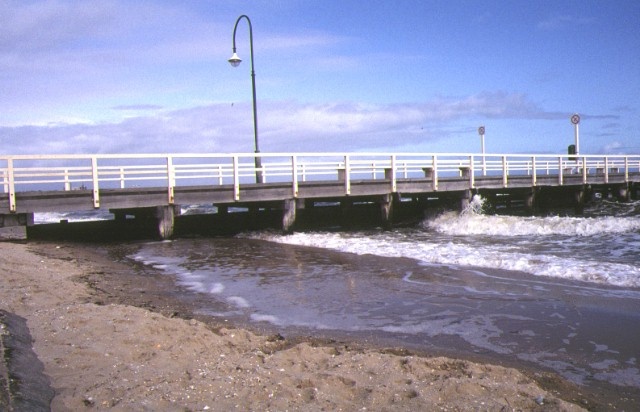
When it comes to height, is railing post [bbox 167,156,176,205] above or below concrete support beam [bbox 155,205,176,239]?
above

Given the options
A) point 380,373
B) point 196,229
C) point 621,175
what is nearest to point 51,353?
point 380,373

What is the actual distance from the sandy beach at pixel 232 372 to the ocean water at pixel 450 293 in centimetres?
66

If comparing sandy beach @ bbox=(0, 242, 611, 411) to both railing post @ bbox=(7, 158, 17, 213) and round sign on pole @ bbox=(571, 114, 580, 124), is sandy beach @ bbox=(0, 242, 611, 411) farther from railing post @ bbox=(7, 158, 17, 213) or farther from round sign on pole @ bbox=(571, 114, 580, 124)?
round sign on pole @ bbox=(571, 114, 580, 124)

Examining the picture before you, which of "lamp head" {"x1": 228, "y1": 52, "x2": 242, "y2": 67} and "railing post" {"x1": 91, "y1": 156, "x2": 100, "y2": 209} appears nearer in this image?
"railing post" {"x1": 91, "y1": 156, "x2": 100, "y2": 209}

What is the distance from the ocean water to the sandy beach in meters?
0.66

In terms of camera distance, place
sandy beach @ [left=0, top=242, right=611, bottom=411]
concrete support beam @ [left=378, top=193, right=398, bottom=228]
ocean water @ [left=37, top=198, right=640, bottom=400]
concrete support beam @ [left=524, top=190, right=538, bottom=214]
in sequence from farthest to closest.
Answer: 1. concrete support beam @ [left=524, top=190, right=538, bottom=214]
2. concrete support beam @ [left=378, top=193, right=398, bottom=228]
3. ocean water @ [left=37, top=198, right=640, bottom=400]
4. sandy beach @ [left=0, top=242, right=611, bottom=411]

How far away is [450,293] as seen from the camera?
7.83 m

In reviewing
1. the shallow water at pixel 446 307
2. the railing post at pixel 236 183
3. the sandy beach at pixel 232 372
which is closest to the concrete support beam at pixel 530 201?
the railing post at pixel 236 183

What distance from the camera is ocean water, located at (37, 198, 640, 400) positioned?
17.1ft

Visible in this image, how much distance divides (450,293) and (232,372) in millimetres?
4508

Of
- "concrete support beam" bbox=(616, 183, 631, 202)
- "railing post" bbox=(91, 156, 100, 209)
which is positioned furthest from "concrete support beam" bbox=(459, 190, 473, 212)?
"concrete support beam" bbox=(616, 183, 631, 202)

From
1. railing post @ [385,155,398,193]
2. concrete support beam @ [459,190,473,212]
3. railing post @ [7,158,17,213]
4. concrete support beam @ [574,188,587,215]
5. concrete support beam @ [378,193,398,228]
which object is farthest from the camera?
concrete support beam @ [574,188,587,215]

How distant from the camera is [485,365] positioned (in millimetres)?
4473

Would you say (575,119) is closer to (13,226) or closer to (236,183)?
(236,183)
